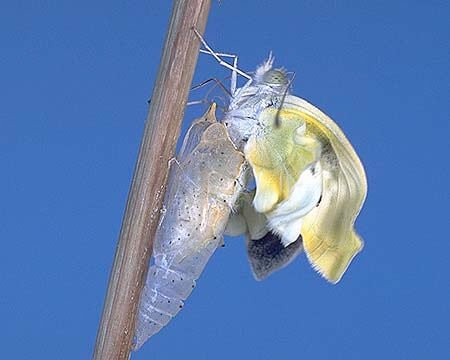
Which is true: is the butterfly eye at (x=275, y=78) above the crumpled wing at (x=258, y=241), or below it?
above

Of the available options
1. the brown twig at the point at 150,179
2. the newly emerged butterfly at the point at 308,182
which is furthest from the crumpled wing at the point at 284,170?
the brown twig at the point at 150,179

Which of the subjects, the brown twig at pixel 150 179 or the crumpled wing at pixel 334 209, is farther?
the crumpled wing at pixel 334 209

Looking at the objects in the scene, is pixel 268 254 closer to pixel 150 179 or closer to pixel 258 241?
pixel 258 241

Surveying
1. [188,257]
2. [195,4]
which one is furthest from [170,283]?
[195,4]

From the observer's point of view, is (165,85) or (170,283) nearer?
(165,85)

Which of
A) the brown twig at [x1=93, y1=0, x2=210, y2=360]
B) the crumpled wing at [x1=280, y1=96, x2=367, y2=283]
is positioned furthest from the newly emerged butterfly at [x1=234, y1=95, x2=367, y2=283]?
the brown twig at [x1=93, y1=0, x2=210, y2=360]

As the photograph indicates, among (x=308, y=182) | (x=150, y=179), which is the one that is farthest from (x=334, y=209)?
(x=150, y=179)

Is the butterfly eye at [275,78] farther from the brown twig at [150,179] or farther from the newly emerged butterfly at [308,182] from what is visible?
the brown twig at [150,179]

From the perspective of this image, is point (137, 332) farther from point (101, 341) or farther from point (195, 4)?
point (195, 4)
